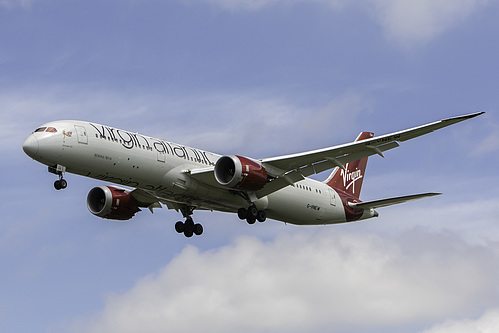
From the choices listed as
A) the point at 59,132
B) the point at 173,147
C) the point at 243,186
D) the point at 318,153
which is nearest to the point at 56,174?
the point at 59,132

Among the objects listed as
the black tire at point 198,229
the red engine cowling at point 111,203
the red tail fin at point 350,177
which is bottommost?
the black tire at point 198,229

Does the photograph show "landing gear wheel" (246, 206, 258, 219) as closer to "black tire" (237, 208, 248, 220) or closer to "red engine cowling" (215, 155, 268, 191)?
"black tire" (237, 208, 248, 220)

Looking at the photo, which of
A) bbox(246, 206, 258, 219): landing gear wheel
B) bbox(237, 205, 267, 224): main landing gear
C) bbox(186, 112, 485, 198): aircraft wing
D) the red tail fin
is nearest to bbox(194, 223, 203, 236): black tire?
bbox(237, 205, 267, 224): main landing gear

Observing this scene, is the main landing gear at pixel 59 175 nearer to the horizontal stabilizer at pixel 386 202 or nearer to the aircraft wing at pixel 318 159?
the aircraft wing at pixel 318 159

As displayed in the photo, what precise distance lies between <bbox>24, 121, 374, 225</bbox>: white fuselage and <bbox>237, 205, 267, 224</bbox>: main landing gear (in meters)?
0.42

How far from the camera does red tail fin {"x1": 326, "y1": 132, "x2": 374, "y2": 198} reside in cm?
5103

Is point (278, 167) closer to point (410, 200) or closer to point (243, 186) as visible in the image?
point (243, 186)

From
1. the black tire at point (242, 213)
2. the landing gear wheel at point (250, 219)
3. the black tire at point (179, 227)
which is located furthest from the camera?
the black tire at point (179, 227)

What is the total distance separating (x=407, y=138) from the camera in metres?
38.8

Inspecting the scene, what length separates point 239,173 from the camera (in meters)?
39.7

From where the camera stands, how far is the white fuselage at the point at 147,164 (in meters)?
37.3

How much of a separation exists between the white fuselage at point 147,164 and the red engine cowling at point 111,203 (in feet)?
8.03

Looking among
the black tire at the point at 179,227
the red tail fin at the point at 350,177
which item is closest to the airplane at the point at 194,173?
the black tire at the point at 179,227

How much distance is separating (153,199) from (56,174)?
933 cm
